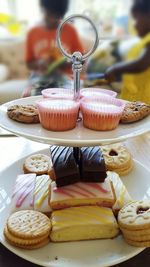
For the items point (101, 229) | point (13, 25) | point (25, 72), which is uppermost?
point (13, 25)

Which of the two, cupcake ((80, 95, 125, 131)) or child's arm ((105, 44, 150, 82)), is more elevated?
cupcake ((80, 95, 125, 131))

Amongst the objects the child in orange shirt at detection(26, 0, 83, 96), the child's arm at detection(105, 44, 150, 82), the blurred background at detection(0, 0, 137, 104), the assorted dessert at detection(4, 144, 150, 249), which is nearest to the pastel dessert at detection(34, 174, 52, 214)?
the assorted dessert at detection(4, 144, 150, 249)

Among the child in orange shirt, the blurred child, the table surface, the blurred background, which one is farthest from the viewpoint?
the blurred background

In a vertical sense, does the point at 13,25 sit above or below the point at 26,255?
above

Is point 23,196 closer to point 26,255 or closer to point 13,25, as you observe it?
point 26,255

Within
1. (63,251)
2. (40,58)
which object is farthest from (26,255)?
(40,58)

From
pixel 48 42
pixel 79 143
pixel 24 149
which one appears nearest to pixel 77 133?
pixel 79 143

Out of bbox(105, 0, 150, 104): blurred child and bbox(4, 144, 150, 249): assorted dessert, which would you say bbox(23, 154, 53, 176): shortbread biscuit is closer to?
bbox(4, 144, 150, 249): assorted dessert

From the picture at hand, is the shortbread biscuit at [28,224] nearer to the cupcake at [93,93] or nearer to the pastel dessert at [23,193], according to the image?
the pastel dessert at [23,193]
